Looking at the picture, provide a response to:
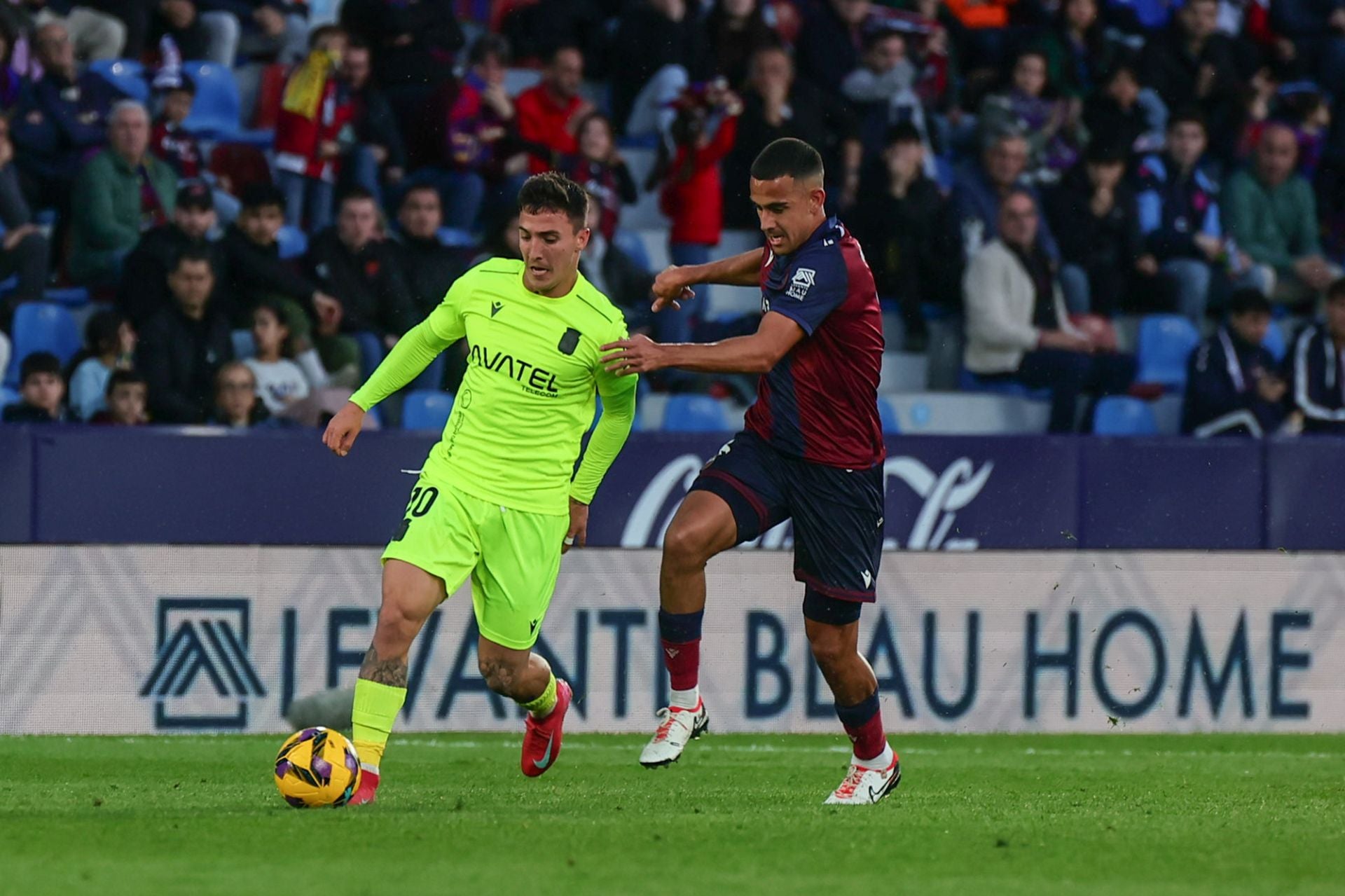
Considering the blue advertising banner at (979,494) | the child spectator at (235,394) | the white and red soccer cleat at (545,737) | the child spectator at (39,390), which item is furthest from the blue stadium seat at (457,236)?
the white and red soccer cleat at (545,737)

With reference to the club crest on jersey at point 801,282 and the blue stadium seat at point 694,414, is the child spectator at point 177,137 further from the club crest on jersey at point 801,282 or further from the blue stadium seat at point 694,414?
the club crest on jersey at point 801,282

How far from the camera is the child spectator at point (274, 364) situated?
1217cm

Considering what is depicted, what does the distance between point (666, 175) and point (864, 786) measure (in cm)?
785

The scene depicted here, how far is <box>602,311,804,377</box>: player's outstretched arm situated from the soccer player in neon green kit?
1.03ft

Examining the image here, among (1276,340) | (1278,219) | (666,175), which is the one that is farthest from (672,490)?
(1278,219)

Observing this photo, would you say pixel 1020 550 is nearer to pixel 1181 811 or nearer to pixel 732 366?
pixel 1181 811

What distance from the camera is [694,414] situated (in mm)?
13227

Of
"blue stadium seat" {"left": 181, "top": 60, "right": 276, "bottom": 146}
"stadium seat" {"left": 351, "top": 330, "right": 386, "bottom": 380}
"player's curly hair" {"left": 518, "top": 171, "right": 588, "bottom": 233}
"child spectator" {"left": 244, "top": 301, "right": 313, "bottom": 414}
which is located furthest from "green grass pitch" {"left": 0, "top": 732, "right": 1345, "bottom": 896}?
"blue stadium seat" {"left": 181, "top": 60, "right": 276, "bottom": 146}

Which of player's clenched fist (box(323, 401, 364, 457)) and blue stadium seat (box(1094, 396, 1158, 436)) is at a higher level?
player's clenched fist (box(323, 401, 364, 457))

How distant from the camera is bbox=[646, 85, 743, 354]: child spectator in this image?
14.3 meters

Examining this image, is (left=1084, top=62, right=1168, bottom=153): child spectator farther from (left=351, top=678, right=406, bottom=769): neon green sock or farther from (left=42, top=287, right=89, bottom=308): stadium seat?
(left=351, top=678, right=406, bottom=769): neon green sock

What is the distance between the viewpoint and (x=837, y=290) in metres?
7.03

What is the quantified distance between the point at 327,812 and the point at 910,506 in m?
5.98

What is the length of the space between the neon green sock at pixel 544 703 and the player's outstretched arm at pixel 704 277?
4.76 ft
